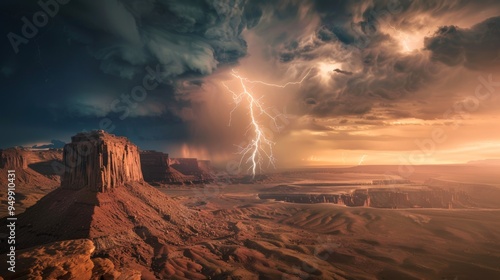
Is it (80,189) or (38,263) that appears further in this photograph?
(80,189)

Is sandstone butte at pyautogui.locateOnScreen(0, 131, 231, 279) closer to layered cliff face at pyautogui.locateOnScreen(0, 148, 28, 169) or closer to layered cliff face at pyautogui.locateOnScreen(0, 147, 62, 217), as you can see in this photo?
layered cliff face at pyautogui.locateOnScreen(0, 147, 62, 217)

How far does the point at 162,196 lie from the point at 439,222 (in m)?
59.1

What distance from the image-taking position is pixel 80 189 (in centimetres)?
3600

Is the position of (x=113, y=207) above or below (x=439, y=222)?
above

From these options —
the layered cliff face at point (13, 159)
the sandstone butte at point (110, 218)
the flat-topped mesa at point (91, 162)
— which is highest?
the layered cliff face at point (13, 159)

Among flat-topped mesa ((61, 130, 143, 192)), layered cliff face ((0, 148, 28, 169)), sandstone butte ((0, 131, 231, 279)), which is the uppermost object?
layered cliff face ((0, 148, 28, 169))

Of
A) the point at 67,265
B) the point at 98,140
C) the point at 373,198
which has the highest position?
the point at 98,140

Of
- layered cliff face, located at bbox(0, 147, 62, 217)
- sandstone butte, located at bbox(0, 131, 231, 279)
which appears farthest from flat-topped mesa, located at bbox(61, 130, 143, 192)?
layered cliff face, located at bbox(0, 147, 62, 217)

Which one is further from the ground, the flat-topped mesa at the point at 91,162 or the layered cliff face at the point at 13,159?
the layered cliff face at the point at 13,159

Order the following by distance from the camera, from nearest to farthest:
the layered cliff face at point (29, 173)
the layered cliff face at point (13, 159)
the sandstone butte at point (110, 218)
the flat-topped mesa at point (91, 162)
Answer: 1. the sandstone butte at point (110, 218)
2. the flat-topped mesa at point (91, 162)
3. the layered cliff face at point (29, 173)
4. the layered cliff face at point (13, 159)

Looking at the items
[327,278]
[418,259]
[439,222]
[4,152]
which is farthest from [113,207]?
[4,152]

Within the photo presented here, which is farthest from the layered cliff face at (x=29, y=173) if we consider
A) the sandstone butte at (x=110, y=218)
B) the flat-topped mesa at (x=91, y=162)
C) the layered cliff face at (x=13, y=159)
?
the flat-topped mesa at (x=91, y=162)

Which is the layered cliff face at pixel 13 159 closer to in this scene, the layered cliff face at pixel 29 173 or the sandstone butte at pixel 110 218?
the layered cliff face at pixel 29 173

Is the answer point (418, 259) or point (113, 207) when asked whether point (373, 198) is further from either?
point (113, 207)
